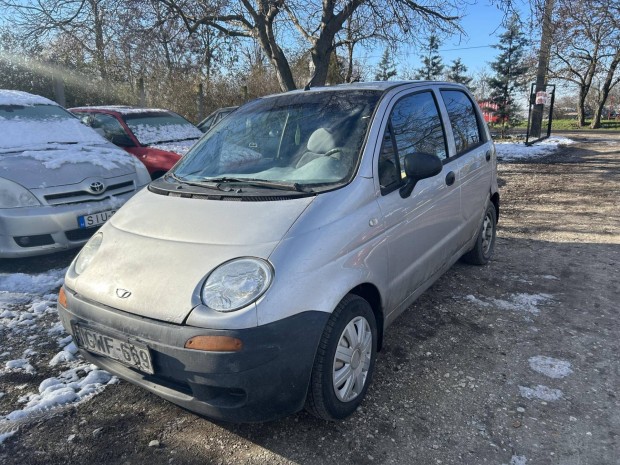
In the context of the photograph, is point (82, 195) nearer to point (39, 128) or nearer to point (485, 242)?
point (39, 128)

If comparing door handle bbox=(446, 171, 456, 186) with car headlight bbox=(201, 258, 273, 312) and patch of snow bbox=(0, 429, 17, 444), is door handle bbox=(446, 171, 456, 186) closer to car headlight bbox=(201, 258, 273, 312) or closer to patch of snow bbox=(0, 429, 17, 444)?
car headlight bbox=(201, 258, 273, 312)

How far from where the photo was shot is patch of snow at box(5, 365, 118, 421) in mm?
2588

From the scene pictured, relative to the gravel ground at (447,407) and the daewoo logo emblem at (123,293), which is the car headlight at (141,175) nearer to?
the gravel ground at (447,407)

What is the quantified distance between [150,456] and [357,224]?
5.22 ft

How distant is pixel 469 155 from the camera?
3.99 meters

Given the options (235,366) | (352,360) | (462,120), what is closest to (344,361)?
(352,360)

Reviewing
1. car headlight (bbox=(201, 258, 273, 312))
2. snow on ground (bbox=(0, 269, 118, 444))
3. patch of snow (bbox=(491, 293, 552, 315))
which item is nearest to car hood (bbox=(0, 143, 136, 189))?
snow on ground (bbox=(0, 269, 118, 444))

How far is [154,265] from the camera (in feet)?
7.13

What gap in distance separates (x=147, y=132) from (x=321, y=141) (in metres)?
5.54

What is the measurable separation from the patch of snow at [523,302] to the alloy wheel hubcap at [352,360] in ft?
5.93

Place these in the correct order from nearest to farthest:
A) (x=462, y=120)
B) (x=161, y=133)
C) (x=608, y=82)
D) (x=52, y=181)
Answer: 1. (x=462, y=120)
2. (x=52, y=181)
3. (x=161, y=133)
4. (x=608, y=82)

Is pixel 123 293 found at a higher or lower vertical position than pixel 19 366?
higher

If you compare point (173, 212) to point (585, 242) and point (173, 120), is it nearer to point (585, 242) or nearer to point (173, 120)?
point (585, 242)

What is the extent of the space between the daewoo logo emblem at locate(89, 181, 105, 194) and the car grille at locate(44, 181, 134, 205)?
3 cm
